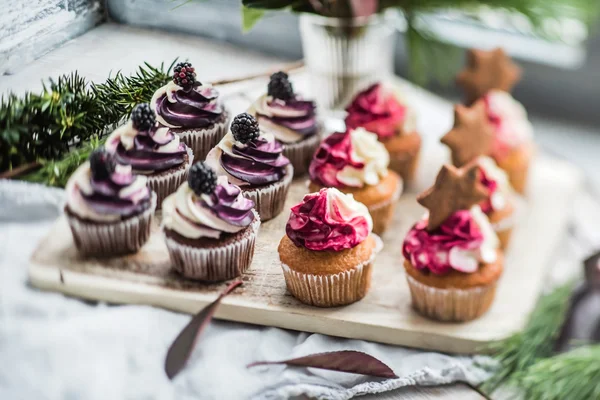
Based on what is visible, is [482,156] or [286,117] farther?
[482,156]

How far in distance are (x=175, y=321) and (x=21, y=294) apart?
0.18 meters

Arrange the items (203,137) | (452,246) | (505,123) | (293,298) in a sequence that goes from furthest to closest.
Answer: (505,123) → (452,246) → (293,298) → (203,137)

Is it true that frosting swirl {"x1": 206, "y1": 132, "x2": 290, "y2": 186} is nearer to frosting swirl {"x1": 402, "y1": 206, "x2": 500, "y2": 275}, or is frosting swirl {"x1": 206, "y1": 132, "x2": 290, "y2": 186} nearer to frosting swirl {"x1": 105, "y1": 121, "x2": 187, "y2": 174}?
frosting swirl {"x1": 105, "y1": 121, "x2": 187, "y2": 174}

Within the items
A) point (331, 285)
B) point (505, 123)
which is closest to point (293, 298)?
point (331, 285)

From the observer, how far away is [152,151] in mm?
869

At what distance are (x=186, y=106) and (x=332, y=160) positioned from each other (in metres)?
0.38

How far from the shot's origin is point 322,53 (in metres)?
1.65

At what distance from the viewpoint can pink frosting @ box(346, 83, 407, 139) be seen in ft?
4.95

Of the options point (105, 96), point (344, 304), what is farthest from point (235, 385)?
point (105, 96)

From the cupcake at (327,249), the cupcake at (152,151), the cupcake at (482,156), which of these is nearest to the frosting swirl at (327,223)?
the cupcake at (327,249)

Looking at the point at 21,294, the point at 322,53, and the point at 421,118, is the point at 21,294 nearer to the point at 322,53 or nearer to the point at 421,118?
the point at 322,53

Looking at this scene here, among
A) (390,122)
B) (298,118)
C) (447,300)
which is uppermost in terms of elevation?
(298,118)

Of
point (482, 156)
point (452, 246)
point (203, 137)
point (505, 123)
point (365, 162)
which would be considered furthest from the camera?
point (505, 123)

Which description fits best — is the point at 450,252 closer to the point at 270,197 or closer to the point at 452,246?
the point at 452,246
